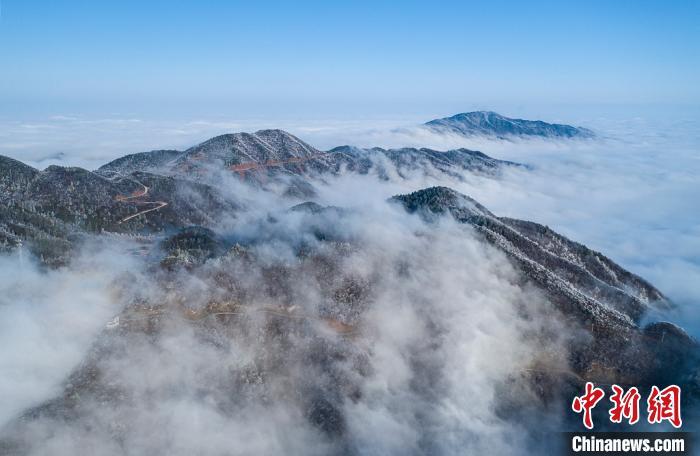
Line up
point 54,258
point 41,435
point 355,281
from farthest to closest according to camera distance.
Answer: point 54,258 < point 355,281 < point 41,435

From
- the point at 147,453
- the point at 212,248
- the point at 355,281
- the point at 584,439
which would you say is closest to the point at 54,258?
the point at 212,248

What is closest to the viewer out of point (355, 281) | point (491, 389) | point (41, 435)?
point (41, 435)

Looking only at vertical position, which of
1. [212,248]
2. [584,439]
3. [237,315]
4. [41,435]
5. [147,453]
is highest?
[212,248]

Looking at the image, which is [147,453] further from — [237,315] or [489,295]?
[489,295]

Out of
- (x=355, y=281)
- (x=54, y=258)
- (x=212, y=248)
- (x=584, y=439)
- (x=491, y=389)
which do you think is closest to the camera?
(x=584, y=439)

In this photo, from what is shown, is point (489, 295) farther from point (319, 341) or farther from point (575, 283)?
point (319, 341)

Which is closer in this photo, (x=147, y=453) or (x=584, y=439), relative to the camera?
(x=147, y=453)

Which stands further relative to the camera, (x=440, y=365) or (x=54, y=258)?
(x=54, y=258)

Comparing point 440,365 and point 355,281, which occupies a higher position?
point 355,281

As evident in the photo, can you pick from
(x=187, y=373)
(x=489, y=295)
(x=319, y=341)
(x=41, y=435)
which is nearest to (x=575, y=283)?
(x=489, y=295)
